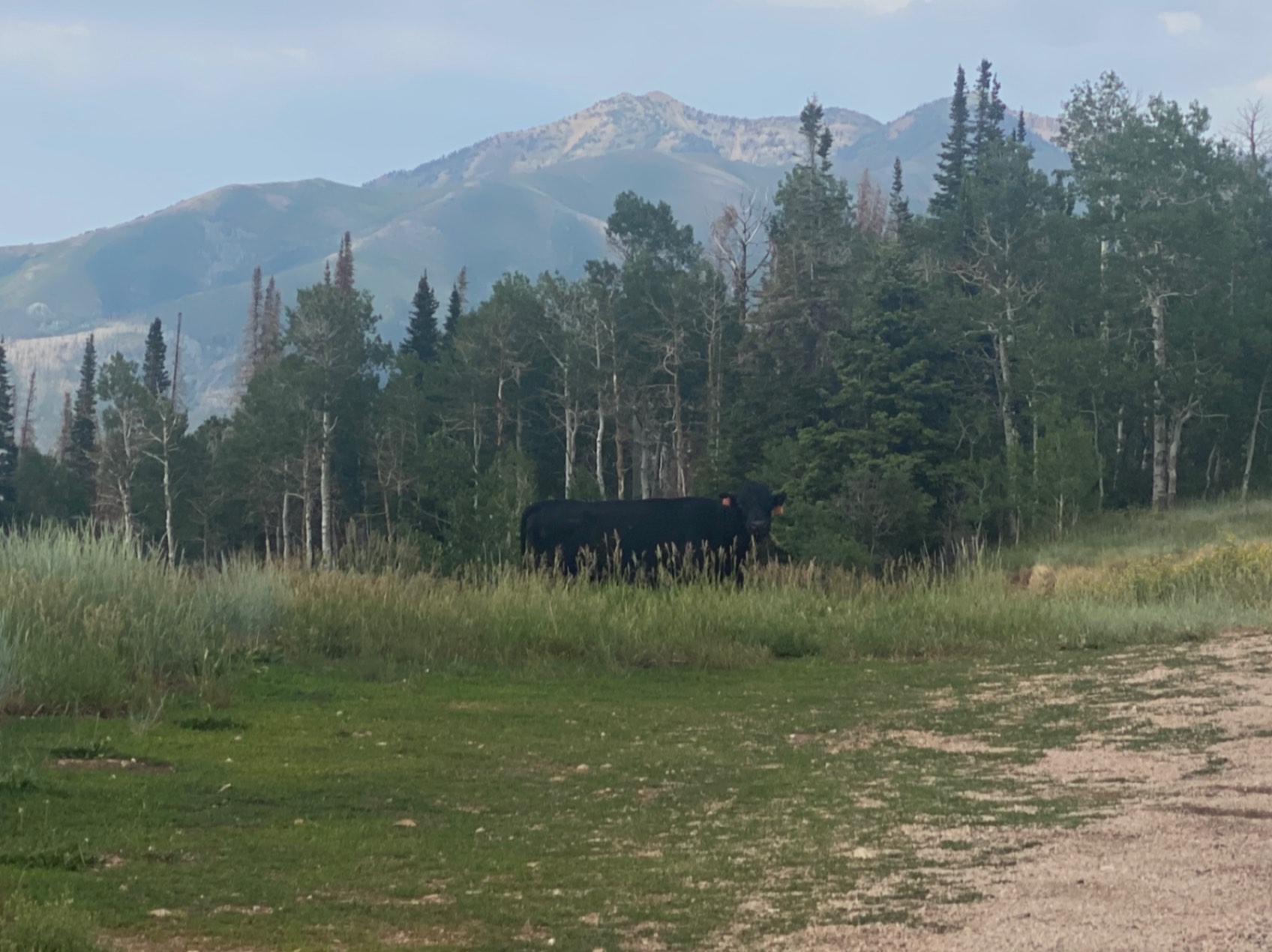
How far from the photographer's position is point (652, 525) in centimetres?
2209

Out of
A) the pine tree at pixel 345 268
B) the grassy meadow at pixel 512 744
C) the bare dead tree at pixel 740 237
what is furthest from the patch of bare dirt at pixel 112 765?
the pine tree at pixel 345 268

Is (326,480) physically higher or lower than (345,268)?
lower

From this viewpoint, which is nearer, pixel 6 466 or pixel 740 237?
pixel 740 237

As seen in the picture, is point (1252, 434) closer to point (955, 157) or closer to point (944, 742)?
point (955, 157)

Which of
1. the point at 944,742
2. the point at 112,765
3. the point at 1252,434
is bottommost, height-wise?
the point at 944,742

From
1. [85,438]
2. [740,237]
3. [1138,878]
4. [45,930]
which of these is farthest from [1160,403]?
[85,438]

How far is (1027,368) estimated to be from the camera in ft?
134

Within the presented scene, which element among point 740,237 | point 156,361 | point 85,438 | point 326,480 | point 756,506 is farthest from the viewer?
point 156,361

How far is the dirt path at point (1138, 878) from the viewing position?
4.22m

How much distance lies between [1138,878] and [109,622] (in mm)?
7791

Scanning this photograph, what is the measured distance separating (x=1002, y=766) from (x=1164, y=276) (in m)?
37.9

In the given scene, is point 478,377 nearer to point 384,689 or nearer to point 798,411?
point 798,411

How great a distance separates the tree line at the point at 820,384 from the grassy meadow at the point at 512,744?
1915 centimetres

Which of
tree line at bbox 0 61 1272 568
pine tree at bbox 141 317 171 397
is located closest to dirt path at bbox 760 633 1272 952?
tree line at bbox 0 61 1272 568
